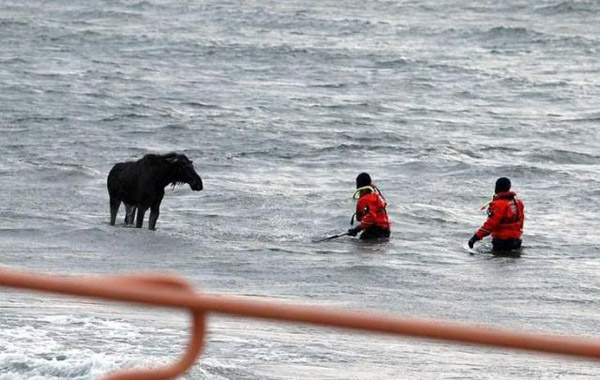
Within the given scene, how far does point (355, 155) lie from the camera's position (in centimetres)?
2844

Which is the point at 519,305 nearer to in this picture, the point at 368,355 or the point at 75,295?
the point at 368,355

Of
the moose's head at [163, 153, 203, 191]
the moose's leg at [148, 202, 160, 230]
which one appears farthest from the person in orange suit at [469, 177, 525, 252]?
the moose's leg at [148, 202, 160, 230]

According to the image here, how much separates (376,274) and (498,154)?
44.3 ft

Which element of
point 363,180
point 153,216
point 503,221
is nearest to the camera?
point 503,221

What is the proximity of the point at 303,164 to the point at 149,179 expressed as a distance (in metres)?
8.83

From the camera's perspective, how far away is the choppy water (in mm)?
11211

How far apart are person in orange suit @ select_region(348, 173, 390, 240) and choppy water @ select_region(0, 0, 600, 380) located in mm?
302

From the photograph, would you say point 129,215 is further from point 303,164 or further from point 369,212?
point 303,164

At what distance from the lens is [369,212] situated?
→ 18.4m

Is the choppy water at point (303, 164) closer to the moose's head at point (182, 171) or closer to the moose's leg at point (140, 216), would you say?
the moose's leg at point (140, 216)

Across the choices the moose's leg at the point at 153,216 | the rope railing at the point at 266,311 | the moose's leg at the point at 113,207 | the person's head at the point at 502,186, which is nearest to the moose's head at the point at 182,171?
the moose's leg at the point at 153,216

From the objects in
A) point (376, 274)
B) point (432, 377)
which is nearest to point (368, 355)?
point (432, 377)

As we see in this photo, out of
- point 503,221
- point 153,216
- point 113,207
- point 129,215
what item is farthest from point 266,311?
point 129,215

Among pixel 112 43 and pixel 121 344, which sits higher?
pixel 112 43
